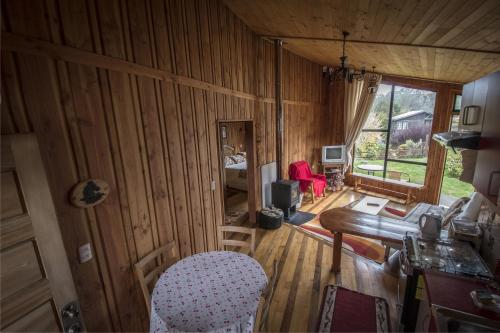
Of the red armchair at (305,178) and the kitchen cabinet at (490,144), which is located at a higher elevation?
the kitchen cabinet at (490,144)

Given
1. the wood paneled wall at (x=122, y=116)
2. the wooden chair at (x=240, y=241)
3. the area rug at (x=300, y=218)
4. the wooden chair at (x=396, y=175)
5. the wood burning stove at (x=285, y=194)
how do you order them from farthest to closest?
the wooden chair at (x=396, y=175) → the area rug at (x=300, y=218) → the wood burning stove at (x=285, y=194) → the wooden chair at (x=240, y=241) → the wood paneled wall at (x=122, y=116)

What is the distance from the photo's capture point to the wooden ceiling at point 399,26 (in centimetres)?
168

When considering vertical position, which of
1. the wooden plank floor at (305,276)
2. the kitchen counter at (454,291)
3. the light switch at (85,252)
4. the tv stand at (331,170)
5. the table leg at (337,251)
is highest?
the light switch at (85,252)

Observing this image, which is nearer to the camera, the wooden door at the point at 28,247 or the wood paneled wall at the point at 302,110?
the wooden door at the point at 28,247

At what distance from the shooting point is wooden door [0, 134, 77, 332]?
3.46ft

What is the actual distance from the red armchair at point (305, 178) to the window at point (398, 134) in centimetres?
164

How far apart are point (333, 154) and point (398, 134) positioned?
175cm

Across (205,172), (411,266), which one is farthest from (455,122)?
(205,172)

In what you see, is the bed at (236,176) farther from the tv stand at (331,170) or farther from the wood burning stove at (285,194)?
the tv stand at (331,170)

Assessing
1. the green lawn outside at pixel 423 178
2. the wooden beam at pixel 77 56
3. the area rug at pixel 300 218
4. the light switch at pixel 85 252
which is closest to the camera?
the wooden beam at pixel 77 56

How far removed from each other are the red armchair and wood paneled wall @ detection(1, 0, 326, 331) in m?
2.80

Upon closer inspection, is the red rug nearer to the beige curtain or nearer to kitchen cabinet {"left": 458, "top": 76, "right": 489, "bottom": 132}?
→ kitchen cabinet {"left": 458, "top": 76, "right": 489, "bottom": 132}

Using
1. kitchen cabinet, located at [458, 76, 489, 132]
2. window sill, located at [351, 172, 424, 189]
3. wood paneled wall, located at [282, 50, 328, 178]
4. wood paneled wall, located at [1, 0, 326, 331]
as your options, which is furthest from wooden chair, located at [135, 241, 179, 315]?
window sill, located at [351, 172, 424, 189]

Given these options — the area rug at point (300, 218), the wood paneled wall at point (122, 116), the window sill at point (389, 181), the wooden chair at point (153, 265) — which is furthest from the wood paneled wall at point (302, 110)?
the wooden chair at point (153, 265)
